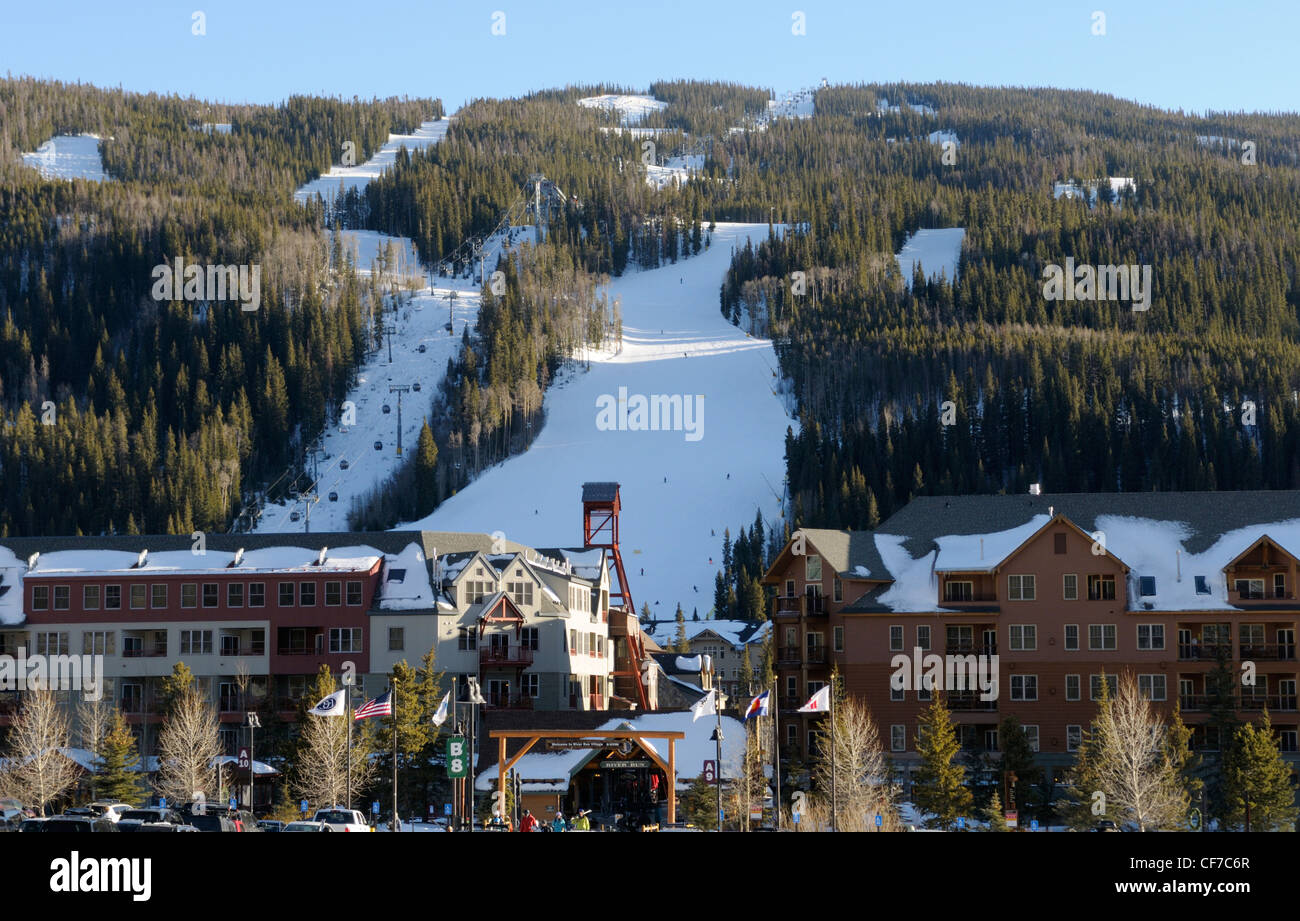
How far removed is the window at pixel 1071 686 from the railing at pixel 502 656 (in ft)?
92.0

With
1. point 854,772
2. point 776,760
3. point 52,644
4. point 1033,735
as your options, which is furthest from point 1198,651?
point 52,644

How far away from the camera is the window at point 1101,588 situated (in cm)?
8038

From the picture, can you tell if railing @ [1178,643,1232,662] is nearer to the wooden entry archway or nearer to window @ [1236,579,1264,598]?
window @ [1236,579,1264,598]

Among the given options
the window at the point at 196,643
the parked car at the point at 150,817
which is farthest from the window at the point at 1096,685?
the window at the point at 196,643

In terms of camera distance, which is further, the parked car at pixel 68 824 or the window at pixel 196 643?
the window at pixel 196 643

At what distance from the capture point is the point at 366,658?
8869 centimetres

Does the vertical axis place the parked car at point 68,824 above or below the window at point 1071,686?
above

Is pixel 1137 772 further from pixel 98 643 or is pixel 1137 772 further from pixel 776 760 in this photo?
pixel 98 643

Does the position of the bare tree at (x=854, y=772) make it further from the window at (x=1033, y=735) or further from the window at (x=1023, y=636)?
the window at (x=1023, y=636)

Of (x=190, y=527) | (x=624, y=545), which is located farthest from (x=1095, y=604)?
(x=190, y=527)

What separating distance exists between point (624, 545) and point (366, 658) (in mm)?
94898

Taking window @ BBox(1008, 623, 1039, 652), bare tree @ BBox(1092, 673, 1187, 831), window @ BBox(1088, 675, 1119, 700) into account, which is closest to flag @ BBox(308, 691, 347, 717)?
bare tree @ BBox(1092, 673, 1187, 831)

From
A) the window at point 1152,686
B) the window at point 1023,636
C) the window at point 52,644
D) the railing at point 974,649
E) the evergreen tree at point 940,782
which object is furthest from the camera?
the window at point 52,644

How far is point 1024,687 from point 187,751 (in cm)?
3980
